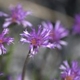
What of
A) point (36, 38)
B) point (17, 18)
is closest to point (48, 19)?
point (17, 18)

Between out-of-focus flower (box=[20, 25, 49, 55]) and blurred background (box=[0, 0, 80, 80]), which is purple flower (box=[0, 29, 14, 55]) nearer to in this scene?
out-of-focus flower (box=[20, 25, 49, 55])

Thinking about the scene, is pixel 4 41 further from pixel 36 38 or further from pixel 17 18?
pixel 17 18

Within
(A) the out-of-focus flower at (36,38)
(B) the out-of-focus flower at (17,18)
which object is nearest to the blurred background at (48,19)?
(B) the out-of-focus flower at (17,18)

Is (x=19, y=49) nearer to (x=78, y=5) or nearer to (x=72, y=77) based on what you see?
(x=78, y=5)

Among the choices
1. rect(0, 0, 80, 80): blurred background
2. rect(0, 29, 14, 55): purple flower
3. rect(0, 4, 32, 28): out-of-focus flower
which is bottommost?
rect(0, 29, 14, 55): purple flower

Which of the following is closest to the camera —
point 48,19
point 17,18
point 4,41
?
point 4,41

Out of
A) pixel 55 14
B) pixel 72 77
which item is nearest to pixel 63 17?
pixel 55 14

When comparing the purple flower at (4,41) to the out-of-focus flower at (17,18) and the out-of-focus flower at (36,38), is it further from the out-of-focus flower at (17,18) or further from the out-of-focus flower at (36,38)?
the out-of-focus flower at (17,18)

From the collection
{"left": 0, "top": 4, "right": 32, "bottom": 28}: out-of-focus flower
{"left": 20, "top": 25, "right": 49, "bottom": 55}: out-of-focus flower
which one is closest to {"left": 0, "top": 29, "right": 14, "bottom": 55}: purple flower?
{"left": 20, "top": 25, "right": 49, "bottom": 55}: out-of-focus flower
